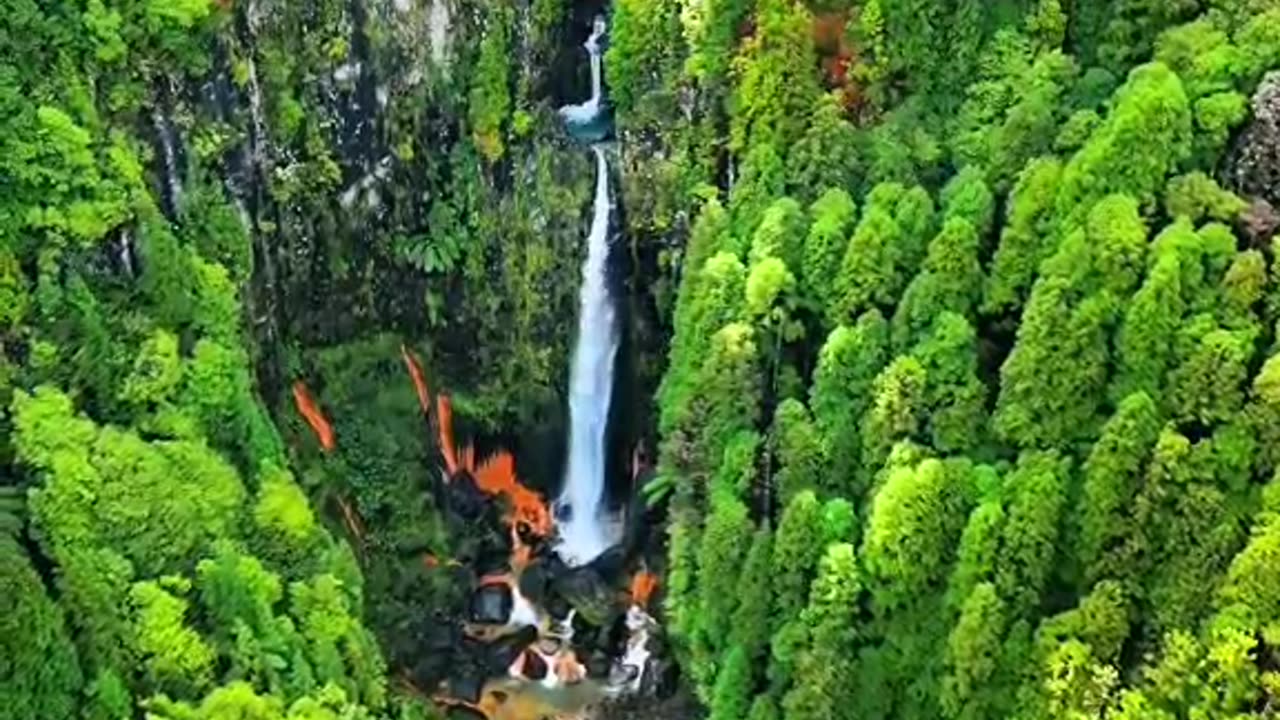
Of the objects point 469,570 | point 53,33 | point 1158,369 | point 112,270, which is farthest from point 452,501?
point 1158,369

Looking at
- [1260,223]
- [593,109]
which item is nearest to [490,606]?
[593,109]

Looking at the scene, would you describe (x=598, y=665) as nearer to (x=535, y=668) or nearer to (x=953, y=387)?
(x=535, y=668)

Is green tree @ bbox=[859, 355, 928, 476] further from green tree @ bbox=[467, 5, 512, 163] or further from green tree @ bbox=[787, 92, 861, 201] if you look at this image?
green tree @ bbox=[467, 5, 512, 163]

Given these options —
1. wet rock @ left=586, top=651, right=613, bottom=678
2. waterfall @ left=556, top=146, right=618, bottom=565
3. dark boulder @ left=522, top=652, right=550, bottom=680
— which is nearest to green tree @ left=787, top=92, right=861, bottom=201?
waterfall @ left=556, top=146, right=618, bottom=565

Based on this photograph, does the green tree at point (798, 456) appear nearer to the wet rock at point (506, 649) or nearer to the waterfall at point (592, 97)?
the wet rock at point (506, 649)

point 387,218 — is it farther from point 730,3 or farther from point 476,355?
point 730,3

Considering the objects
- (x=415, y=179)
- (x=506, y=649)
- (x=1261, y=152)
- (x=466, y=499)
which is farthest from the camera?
(x=466, y=499)
